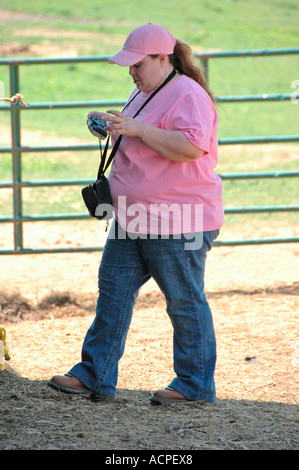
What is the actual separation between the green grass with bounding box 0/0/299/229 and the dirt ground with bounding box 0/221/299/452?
1.40 metres

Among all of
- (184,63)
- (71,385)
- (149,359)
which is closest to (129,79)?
(149,359)

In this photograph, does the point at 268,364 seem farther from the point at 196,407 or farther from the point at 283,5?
the point at 283,5

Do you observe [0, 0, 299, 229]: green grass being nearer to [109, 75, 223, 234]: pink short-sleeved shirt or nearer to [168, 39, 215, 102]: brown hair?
[168, 39, 215, 102]: brown hair

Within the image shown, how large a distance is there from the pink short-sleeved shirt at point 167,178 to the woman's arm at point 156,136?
0.06 m

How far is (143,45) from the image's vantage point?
2857 millimetres

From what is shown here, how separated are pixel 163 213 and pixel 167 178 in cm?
15

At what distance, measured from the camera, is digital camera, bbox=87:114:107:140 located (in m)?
2.96

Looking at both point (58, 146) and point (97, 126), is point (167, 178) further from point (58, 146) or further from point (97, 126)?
point (58, 146)

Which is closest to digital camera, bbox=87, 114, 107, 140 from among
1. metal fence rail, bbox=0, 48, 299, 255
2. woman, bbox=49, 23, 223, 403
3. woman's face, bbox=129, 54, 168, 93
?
woman, bbox=49, 23, 223, 403

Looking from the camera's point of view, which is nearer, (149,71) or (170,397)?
(149,71)

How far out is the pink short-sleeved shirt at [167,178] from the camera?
2.90m

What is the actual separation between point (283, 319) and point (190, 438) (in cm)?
182

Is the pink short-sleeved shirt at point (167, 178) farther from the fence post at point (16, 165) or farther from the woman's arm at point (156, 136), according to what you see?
the fence post at point (16, 165)

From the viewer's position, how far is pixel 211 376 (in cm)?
318
